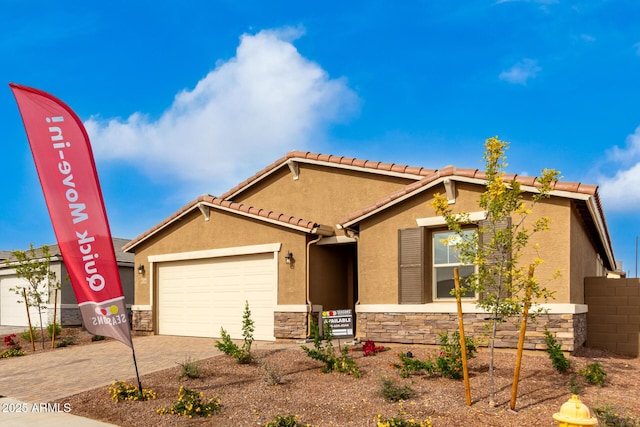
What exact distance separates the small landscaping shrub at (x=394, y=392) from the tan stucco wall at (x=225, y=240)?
6.01 m

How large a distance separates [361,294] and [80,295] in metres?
6.19

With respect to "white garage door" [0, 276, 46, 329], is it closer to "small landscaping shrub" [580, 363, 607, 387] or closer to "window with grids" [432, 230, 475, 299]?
"window with grids" [432, 230, 475, 299]

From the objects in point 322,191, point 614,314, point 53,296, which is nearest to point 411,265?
point 614,314

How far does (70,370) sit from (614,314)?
11818mm

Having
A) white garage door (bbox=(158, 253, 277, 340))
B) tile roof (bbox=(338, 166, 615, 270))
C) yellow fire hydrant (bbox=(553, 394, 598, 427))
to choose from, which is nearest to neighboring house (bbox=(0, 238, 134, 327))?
white garage door (bbox=(158, 253, 277, 340))

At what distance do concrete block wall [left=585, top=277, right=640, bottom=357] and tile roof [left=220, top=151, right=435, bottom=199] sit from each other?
496 cm

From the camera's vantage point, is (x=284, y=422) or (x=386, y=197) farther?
(x=386, y=197)

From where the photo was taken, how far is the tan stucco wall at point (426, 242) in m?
10.1

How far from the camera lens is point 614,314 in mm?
11984

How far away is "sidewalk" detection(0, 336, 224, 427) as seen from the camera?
7886 mm

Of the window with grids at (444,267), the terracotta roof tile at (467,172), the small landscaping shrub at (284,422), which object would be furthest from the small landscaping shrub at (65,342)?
the terracotta roof tile at (467,172)

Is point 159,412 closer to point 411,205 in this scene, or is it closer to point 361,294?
point 361,294

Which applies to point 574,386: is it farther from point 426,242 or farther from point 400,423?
point 426,242

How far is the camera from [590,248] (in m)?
13.9
